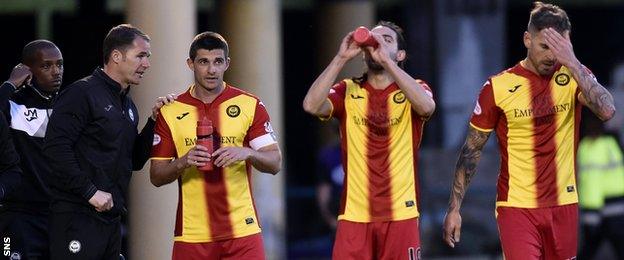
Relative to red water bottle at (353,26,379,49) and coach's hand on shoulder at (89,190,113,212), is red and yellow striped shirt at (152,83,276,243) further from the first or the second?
red water bottle at (353,26,379,49)

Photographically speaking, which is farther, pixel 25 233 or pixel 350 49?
pixel 25 233

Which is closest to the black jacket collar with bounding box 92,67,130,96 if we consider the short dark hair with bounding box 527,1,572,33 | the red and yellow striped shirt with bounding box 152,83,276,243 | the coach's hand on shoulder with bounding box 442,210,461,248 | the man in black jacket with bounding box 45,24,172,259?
the man in black jacket with bounding box 45,24,172,259

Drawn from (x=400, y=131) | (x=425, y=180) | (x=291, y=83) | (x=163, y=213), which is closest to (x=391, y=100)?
(x=400, y=131)

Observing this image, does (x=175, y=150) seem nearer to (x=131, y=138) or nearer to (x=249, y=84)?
(x=131, y=138)

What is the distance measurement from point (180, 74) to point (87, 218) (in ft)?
13.5

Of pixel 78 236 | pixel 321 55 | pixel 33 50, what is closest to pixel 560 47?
pixel 78 236

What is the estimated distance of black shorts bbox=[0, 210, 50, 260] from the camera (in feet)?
34.5

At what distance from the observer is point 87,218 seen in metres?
9.59

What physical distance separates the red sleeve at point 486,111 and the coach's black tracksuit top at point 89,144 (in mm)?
2175

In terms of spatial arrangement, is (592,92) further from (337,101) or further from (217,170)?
(217,170)

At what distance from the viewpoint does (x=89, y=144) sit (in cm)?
958

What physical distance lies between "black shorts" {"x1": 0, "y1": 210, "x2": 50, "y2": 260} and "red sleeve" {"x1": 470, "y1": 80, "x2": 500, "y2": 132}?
2926mm

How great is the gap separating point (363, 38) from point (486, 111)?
1019 mm

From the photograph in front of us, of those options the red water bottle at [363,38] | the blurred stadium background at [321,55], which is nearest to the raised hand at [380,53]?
the red water bottle at [363,38]
